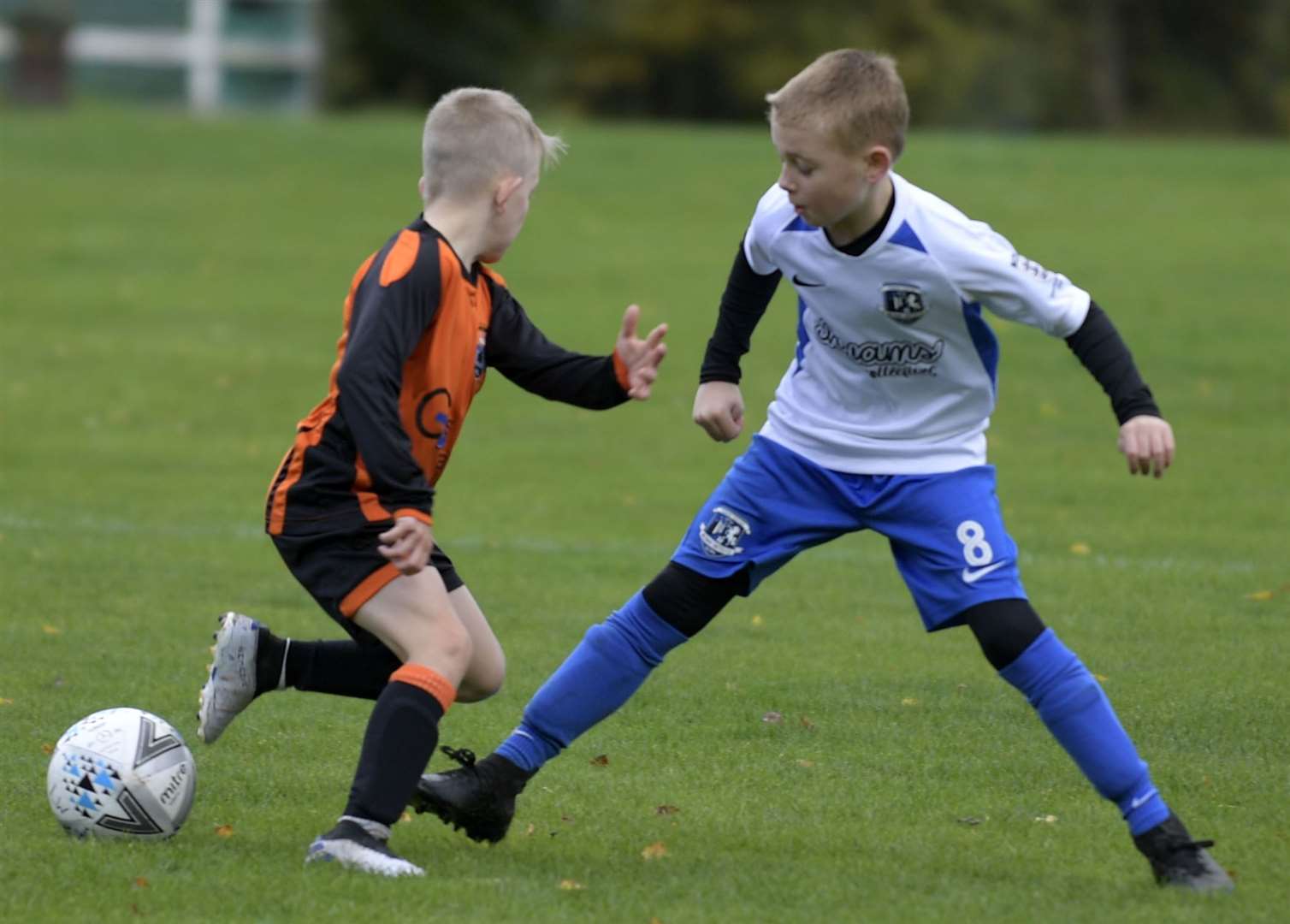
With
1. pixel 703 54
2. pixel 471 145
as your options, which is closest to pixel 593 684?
pixel 471 145

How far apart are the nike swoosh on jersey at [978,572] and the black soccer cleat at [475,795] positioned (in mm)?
1263

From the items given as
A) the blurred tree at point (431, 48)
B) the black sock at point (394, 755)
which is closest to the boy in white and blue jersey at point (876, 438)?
the black sock at point (394, 755)

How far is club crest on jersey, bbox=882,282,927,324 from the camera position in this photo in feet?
15.8

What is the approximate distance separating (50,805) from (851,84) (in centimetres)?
278

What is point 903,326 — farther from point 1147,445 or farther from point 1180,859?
point 1180,859

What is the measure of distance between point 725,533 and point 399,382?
0.97 metres

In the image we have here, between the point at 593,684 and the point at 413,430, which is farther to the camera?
the point at 593,684

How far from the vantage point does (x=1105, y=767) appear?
4605 millimetres

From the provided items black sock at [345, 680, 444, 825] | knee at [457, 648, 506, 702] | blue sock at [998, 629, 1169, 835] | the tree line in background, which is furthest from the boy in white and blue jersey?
the tree line in background

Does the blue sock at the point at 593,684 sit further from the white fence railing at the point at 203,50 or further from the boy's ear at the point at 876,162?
the white fence railing at the point at 203,50

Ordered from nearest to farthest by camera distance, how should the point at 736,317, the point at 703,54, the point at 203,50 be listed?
the point at 736,317 < the point at 203,50 < the point at 703,54

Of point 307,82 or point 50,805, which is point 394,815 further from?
point 307,82

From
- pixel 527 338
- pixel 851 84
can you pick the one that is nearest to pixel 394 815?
pixel 527 338

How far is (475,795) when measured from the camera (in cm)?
493
